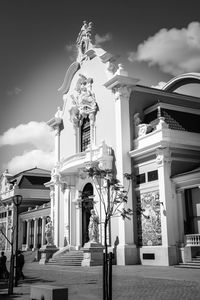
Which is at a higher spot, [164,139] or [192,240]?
[164,139]

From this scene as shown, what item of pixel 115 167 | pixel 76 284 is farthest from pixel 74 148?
pixel 76 284

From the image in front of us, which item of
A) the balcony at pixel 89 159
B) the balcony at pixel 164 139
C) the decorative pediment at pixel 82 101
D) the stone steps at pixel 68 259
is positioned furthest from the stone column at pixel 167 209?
the decorative pediment at pixel 82 101

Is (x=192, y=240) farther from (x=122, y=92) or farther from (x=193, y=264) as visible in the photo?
(x=122, y=92)

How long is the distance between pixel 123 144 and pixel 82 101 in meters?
7.28

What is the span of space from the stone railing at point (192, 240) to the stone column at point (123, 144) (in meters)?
3.94

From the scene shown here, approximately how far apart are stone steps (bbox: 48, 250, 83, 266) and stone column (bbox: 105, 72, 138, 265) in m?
3.31

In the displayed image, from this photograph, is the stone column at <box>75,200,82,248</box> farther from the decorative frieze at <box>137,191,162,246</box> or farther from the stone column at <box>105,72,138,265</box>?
the decorative frieze at <box>137,191,162,246</box>

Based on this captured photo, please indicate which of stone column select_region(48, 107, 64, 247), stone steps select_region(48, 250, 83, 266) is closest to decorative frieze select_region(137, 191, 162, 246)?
stone steps select_region(48, 250, 83, 266)

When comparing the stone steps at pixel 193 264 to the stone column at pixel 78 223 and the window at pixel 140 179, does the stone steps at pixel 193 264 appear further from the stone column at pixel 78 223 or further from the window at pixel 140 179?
the stone column at pixel 78 223

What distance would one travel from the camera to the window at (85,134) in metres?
33.8

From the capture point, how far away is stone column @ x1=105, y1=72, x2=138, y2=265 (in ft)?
85.4

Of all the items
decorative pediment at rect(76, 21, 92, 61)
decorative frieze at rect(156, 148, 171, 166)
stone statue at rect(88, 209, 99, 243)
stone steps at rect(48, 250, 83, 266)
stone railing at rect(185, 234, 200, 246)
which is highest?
decorative pediment at rect(76, 21, 92, 61)

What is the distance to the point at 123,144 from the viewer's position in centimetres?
2798

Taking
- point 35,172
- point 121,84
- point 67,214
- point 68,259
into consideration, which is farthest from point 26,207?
point 121,84
